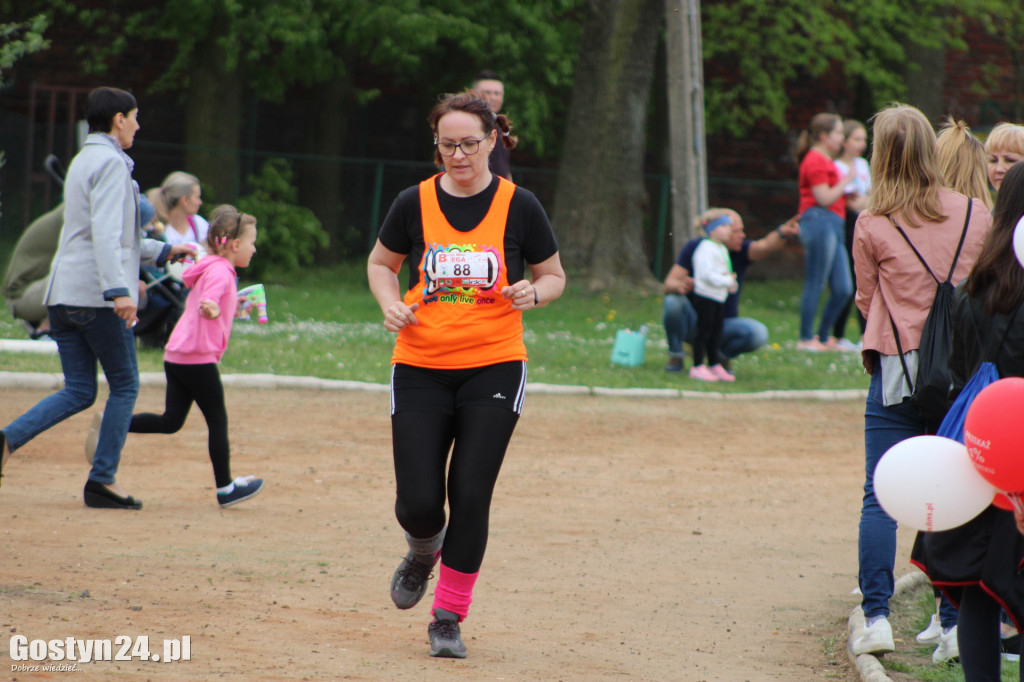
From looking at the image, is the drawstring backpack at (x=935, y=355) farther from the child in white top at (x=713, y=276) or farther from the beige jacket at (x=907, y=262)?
the child in white top at (x=713, y=276)

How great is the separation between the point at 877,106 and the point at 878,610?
→ 68.8ft

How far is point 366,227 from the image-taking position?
69.8 ft

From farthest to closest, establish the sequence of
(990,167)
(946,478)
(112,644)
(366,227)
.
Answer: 1. (366,227)
2. (990,167)
3. (112,644)
4. (946,478)

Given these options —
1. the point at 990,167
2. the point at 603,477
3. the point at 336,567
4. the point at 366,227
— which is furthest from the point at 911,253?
the point at 366,227

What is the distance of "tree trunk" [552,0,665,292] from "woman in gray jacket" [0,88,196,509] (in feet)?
40.4

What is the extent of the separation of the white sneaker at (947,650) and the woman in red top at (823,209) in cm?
866

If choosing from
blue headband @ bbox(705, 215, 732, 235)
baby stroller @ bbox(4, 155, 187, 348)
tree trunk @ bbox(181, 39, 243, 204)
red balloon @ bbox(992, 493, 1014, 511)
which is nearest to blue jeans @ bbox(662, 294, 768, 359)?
blue headband @ bbox(705, 215, 732, 235)

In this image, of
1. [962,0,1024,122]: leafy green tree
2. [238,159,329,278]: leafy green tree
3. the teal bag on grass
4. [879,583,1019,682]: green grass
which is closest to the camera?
[879,583,1019,682]: green grass

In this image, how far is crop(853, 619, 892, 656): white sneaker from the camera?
448 cm

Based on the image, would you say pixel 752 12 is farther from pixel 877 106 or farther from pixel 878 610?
pixel 878 610

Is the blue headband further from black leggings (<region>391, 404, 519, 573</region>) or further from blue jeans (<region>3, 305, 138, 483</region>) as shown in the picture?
black leggings (<region>391, 404, 519, 573</region>)

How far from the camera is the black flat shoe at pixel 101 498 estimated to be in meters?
6.42

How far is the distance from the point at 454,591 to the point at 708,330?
7.37 meters

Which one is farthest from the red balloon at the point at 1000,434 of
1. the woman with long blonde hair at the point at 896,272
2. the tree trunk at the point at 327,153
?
the tree trunk at the point at 327,153
